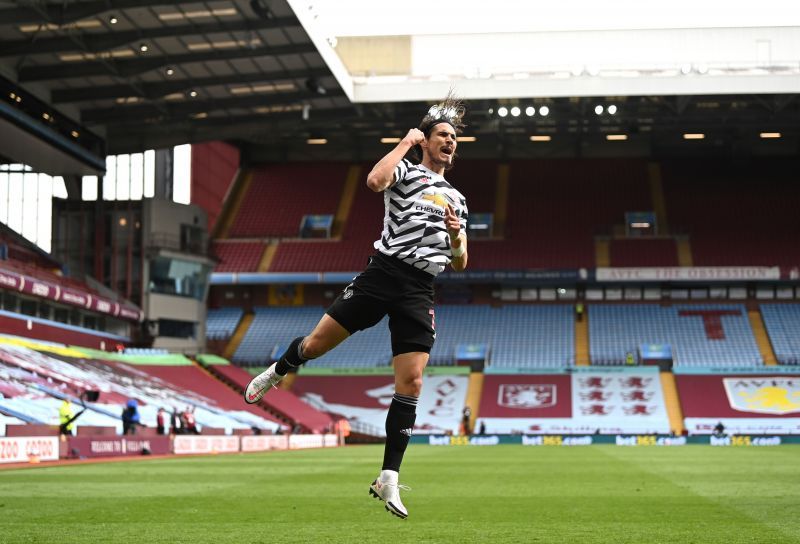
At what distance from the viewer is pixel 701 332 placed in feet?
179

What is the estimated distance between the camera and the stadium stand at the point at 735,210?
184 ft

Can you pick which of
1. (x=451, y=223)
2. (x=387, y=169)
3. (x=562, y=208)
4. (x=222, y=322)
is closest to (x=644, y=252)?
(x=562, y=208)

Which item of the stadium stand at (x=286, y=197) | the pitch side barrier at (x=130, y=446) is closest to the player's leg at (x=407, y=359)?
the pitch side barrier at (x=130, y=446)

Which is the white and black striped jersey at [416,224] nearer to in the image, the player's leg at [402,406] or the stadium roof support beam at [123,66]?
the player's leg at [402,406]

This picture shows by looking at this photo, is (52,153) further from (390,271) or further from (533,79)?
(390,271)

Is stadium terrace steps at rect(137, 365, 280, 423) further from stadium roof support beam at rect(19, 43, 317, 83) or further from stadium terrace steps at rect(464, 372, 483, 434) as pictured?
stadium roof support beam at rect(19, 43, 317, 83)

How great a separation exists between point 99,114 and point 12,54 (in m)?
9.17

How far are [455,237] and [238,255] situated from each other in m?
52.9

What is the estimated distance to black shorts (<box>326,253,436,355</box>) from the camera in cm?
707

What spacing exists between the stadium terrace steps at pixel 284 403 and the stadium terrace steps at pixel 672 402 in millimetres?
15067

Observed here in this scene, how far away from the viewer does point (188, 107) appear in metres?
46.2

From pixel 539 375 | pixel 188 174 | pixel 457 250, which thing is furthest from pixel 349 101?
pixel 457 250

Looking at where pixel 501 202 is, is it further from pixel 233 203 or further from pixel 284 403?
pixel 284 403

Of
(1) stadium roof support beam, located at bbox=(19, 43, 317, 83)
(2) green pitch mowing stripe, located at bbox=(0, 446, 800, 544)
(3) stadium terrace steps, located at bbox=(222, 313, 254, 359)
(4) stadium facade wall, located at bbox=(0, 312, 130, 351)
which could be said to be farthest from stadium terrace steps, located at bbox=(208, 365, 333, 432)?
(2) green pitch mowing stripe, located at bbox=(0, 446, 800, 544)
